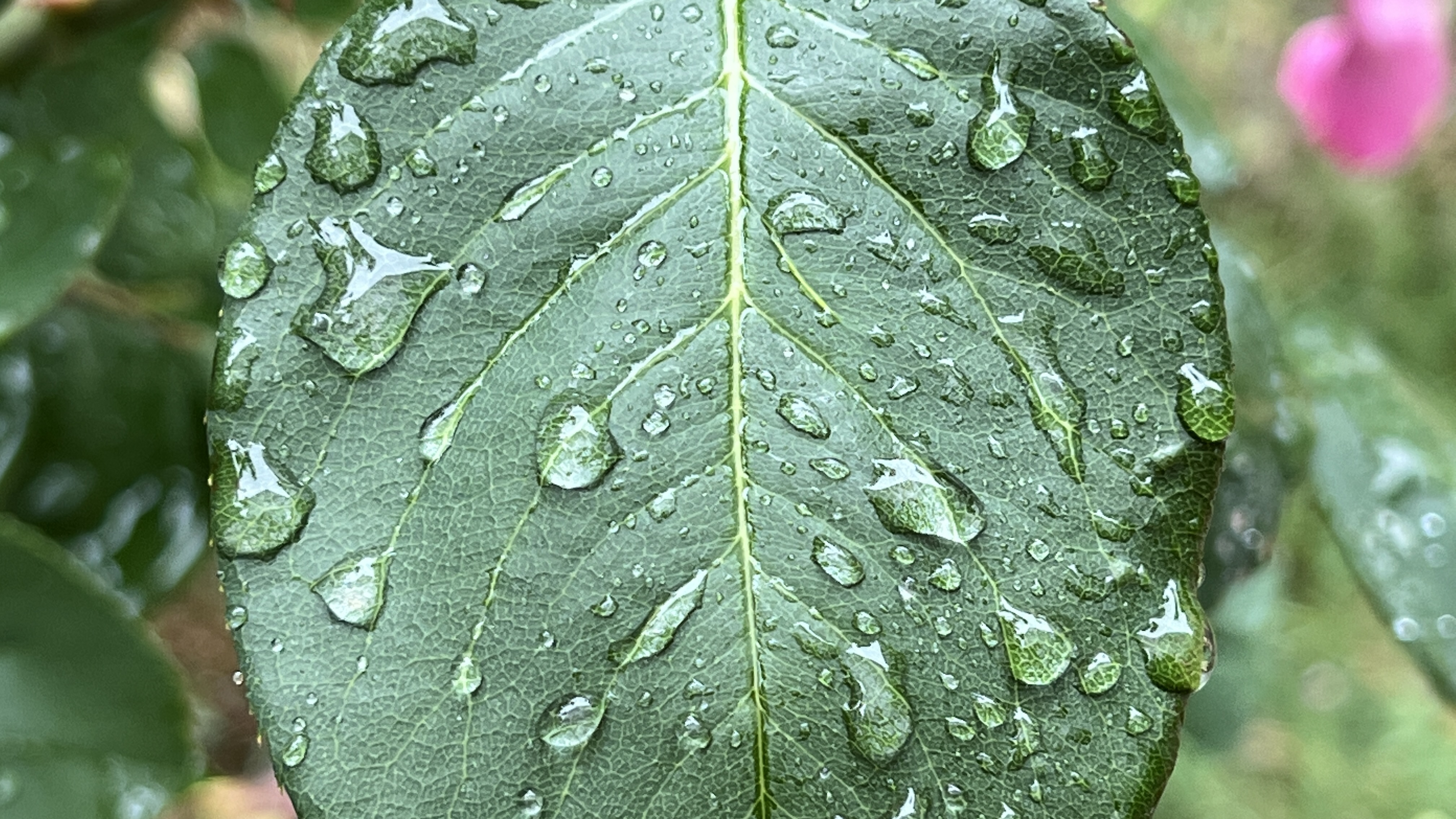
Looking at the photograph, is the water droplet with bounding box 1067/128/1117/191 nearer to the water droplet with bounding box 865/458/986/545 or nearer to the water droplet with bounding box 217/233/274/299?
the water droplet with bounding box 865/458/986/545

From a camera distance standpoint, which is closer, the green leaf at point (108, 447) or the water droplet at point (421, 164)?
the water droplet at point (421, 164)

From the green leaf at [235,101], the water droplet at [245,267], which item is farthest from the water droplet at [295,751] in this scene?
the green leaf at [235,101]

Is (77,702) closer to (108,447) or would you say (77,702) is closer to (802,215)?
(108,447)

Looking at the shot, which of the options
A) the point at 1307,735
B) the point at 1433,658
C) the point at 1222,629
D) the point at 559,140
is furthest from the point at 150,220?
the point at 1307,735

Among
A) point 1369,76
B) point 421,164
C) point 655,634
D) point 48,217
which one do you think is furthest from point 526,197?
point 1369,76

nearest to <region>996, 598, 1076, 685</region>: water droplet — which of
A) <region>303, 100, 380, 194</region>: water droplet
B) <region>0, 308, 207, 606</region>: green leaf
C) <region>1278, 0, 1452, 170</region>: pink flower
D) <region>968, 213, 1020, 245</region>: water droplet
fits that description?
<region>968, 213, 1020, 245</region>: water droplet

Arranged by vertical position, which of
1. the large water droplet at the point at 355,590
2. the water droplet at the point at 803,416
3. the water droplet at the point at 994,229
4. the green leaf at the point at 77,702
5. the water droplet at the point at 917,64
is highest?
the water droplet at the point at 917,64

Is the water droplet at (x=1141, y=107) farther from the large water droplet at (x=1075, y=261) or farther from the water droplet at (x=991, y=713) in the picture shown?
the water droplet at (x=991, y=713)
